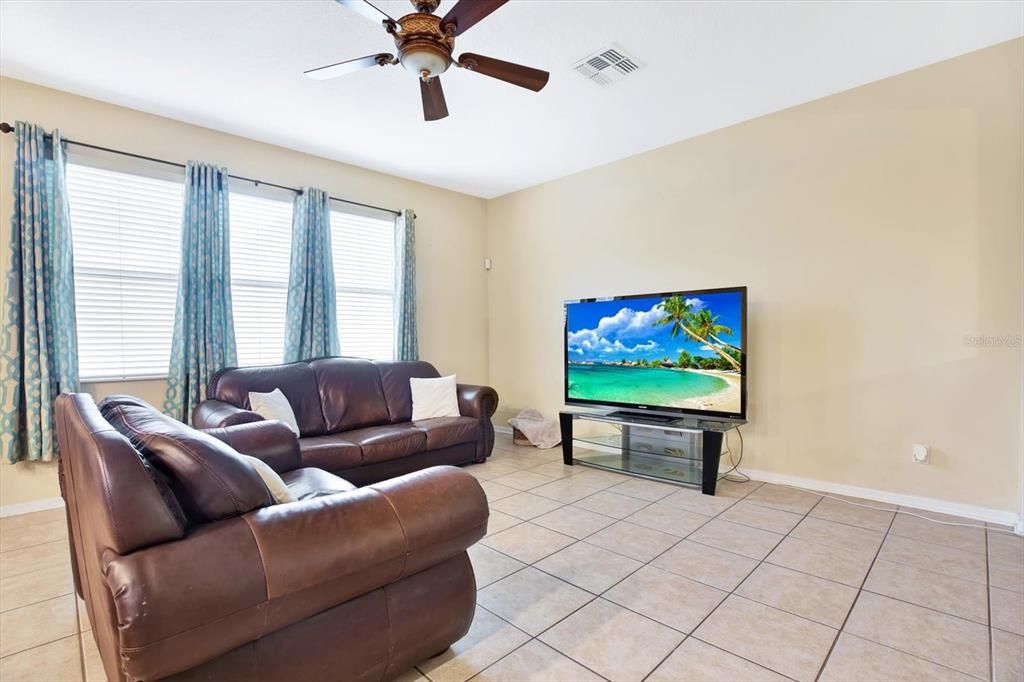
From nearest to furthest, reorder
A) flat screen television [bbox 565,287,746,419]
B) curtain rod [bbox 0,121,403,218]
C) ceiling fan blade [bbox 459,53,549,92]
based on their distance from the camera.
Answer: ceiling fan blade [bbox 459,53,549,92] < curtain rod [bbox 0,121,403,218] < flat screen television [bbox 565,287,746,419]

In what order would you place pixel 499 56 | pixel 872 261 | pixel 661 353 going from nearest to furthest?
pixel 499 56 < pixel 872 261 < pixel 661 353

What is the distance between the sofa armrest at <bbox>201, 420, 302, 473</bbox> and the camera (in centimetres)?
244

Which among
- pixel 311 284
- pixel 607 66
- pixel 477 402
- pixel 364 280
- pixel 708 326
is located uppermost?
pixel 607 66

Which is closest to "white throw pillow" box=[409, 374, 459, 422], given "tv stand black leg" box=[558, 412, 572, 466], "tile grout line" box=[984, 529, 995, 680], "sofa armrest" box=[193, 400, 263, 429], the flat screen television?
"tv stand black leg" box=[558, 412, 572, 466]

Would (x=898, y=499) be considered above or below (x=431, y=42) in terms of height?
below

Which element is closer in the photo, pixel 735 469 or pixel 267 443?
pixel 267 443

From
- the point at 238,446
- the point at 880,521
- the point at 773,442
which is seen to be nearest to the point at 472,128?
the point at 238,446

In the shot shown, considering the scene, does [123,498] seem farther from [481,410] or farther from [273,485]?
[481,410]

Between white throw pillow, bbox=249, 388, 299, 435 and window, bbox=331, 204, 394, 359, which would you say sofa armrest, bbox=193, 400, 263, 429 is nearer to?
white throw pillow, bbox=249, 388, 299, 435

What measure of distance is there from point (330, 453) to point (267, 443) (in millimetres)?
821

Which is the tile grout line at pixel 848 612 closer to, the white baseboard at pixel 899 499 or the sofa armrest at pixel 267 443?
the white baseboard at pixel 899 499

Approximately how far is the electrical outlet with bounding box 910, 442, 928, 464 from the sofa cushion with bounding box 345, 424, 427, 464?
131 inches

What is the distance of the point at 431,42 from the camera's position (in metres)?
2.09

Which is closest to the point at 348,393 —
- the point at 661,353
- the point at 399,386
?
the point at 399,386
